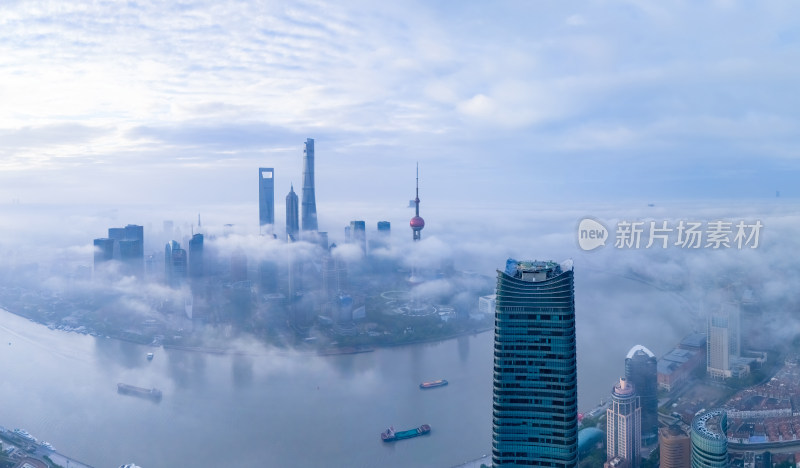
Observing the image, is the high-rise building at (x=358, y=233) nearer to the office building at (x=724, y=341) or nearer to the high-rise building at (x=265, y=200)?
the high-rise building at (x=265, y=200)

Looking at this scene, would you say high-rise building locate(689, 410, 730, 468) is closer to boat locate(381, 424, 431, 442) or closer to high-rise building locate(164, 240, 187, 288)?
boat locate(381, 424, 431, 442)

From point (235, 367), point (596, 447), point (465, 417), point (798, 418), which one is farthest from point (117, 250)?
point (798, 418)

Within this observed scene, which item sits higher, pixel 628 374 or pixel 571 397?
pixel 571 397

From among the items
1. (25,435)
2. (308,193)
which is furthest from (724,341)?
(308,193)

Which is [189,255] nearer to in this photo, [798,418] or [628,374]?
[628,374]

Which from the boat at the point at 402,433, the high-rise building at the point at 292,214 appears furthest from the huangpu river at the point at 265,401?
the high-rise building at the point at 292,214

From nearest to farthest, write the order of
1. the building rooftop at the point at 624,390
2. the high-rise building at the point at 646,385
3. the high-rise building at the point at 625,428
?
the high-rise building at the point at 625,428 < the building rooftop at the point at 624,390 < the high-rise building at the point at 646,385
